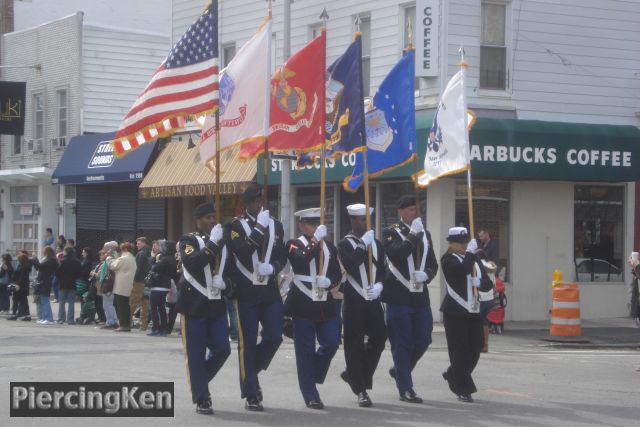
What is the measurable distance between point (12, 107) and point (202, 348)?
707 inches

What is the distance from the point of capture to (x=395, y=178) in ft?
75.2

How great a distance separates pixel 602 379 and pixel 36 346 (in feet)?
29.2

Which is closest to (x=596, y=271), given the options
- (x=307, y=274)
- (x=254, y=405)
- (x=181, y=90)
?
(x=181, y=90)

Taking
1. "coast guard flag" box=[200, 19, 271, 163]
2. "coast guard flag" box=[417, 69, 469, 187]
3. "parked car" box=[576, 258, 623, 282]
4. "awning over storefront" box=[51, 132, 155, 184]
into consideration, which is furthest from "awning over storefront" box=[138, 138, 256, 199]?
"coast guard flag" box=[200, 19, 271, 163]

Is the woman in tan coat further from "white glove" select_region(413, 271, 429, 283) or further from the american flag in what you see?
"white glove" select_region(413, 271, 429, 283)

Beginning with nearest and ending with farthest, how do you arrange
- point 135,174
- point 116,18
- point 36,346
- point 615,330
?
point 36,346 → point 615,330 → point 135,174 → point 116,18

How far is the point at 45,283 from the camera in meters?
23.5

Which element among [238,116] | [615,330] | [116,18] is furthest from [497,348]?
[116,18]

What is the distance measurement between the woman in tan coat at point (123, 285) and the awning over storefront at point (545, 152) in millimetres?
4476

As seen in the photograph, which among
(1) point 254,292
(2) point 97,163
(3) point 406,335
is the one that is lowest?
(3) point 406,335

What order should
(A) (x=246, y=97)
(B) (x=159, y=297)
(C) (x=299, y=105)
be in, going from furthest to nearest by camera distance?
1. (B) (x=159, y=297)
2. (C) (x=299, y=105)
3. (A) (x=246, y=97)

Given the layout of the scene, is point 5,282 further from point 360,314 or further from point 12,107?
point 360,314

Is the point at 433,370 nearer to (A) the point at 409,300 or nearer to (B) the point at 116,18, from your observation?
(A) the point at 409,300

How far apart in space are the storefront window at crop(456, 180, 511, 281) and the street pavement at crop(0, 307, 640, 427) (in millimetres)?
2576
